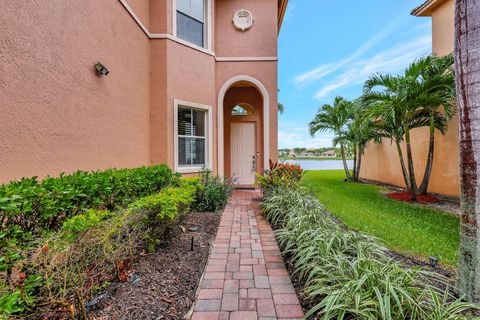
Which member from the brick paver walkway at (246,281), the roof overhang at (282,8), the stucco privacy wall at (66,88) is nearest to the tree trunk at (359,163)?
the roof overhang at (282,8)

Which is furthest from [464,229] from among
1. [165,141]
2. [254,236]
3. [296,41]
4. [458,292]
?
[296,41]

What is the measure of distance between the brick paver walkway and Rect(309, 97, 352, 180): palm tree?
10.4m

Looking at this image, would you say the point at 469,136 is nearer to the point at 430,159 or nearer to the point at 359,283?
the point at 359,283

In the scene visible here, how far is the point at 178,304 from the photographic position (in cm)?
215

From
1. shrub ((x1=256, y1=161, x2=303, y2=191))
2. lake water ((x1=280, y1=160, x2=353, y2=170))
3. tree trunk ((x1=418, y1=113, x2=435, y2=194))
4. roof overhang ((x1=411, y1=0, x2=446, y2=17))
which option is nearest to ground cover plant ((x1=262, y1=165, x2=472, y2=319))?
shrub ((x1=256, y1=161, x2=303, y2=191))

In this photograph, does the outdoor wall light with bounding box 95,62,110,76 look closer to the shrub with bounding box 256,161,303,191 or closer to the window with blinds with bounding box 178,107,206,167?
the window with blinds with bounding box 178,107,206,167

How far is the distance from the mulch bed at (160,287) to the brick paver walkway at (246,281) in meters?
0.15

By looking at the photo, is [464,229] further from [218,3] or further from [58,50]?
[218,3]

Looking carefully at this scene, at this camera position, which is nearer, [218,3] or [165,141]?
[165,141]

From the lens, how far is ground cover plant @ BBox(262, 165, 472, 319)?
1.70 m

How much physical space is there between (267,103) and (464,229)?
605 cm

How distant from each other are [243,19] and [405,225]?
7.68 metres

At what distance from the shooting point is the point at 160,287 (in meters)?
2.34

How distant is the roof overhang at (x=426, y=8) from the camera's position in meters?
7.74
